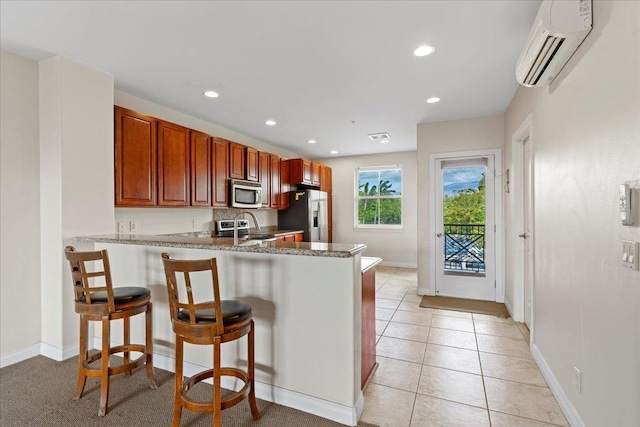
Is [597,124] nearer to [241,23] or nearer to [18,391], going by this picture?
[241,23]

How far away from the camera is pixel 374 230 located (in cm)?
704

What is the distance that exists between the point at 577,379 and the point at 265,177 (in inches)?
177

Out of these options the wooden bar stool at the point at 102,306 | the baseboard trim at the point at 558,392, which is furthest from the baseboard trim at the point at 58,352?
the baseboard trim at the point at 558,392

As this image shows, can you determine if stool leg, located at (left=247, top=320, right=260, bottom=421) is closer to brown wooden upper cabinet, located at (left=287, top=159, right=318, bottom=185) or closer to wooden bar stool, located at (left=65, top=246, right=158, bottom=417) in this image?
wooden bar stool, located at (left=65, top=246, right=158, bottom=417)

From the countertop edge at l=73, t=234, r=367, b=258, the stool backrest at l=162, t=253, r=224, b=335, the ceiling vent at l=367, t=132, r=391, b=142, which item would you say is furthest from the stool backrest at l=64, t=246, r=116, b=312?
the ceiling vent at l=367, t=132, r=391, b=142

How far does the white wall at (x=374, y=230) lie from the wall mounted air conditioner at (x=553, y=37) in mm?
4551

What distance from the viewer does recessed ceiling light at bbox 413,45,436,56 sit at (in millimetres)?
2455

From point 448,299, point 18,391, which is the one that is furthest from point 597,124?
point 18,391

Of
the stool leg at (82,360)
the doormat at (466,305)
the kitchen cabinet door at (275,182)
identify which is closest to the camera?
the stool leg at (82,360)

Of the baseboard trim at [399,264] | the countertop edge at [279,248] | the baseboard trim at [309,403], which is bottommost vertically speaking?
the baseboard trim at [309,403]

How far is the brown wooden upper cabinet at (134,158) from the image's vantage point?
119 inches

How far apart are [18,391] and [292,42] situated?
3.18 metres

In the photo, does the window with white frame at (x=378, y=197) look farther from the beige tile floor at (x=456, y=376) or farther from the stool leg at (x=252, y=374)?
the stool leg at (x=252, y=374)

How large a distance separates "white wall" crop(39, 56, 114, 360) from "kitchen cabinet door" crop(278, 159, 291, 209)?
3222mm
